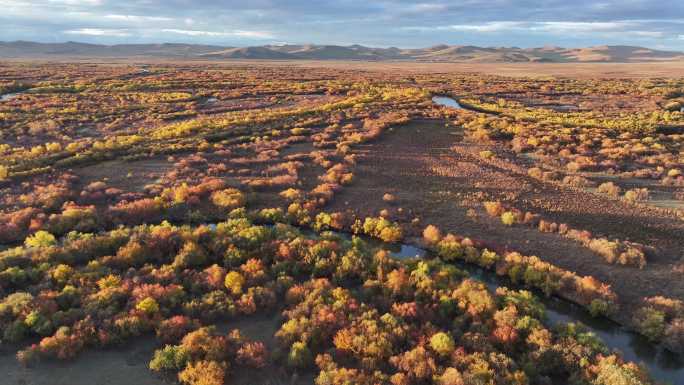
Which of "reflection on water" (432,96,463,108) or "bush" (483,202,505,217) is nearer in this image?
"bush" (483,202,505,217)

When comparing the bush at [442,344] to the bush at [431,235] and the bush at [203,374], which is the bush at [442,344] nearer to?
the bush at [203,374]

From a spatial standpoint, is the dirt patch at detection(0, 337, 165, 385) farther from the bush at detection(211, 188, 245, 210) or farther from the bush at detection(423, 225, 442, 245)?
the bush at detection(423, 225, 442, 245)

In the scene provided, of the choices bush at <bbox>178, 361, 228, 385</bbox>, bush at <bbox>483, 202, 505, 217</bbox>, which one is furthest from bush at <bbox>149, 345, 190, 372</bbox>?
bush at <bbox>483, 202, 505, 217</bbox>

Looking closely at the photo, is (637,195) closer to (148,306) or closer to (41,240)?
(148,306)

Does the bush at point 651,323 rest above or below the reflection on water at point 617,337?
above

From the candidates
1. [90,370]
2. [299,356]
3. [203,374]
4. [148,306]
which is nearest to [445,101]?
[148,306]

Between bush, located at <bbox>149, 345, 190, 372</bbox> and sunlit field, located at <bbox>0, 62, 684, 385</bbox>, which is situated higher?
sunlit field, located at <bbox>0, 62, 684, 385</bbox>

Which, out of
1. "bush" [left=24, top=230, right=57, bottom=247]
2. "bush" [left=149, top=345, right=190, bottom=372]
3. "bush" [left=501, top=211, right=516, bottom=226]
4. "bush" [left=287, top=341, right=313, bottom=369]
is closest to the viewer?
"bush" [left=149, top=345, right=190, bottom=372]

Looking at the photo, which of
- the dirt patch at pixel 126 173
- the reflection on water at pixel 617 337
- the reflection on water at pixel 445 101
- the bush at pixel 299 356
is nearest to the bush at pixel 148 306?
the bush at pixel 299 356
